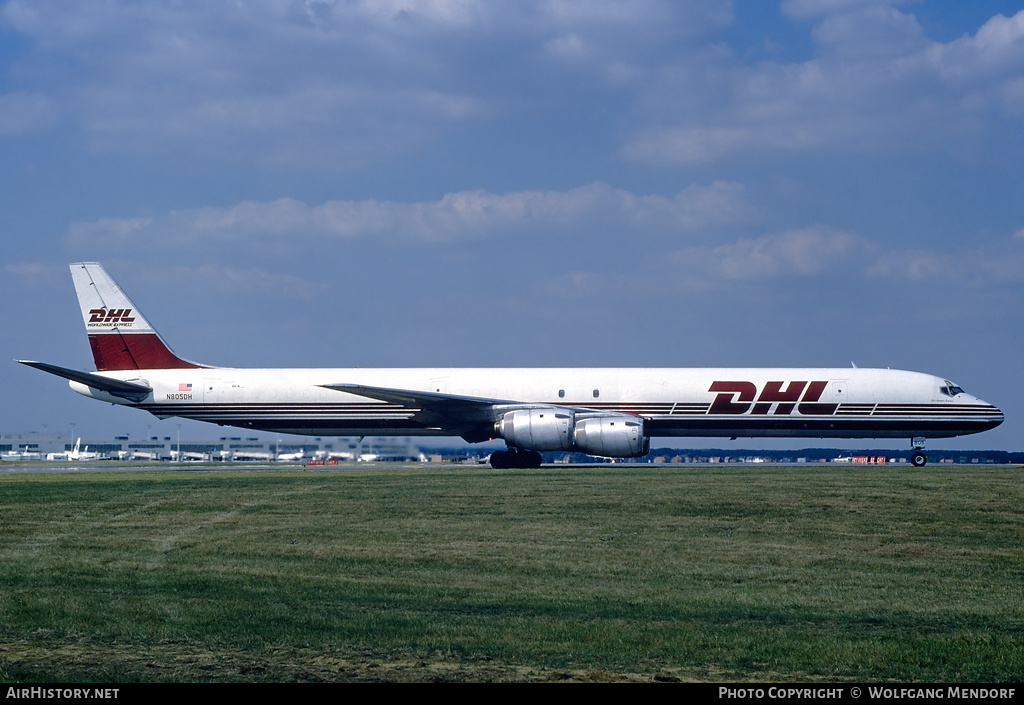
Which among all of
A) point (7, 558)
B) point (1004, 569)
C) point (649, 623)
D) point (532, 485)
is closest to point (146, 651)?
point (649, 623)

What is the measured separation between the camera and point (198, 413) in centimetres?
4125

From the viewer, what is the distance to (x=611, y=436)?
36312 millimetres

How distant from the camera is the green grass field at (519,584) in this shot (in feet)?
28.1

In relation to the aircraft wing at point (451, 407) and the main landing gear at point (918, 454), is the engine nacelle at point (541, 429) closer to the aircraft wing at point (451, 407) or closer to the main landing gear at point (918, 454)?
the aircraft wing at point (451, 407)

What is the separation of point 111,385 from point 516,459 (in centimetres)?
1675

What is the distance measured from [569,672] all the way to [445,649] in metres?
1.29

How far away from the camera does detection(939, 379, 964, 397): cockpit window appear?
129ft

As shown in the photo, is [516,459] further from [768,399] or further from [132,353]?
[132,353]

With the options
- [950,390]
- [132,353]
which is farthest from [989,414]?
[132,353]

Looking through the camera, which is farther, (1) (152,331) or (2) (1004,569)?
(1) (152,331)

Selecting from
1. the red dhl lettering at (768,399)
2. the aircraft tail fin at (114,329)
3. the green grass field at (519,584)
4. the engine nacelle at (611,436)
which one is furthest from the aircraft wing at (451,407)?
the green grass field at (519,584)

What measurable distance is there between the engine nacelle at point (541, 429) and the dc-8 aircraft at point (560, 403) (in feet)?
0.12
